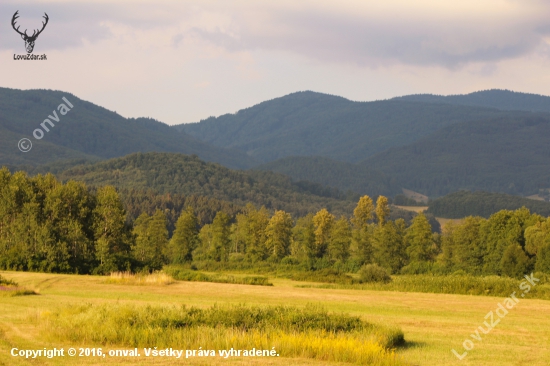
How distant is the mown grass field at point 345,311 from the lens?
24.3 meters

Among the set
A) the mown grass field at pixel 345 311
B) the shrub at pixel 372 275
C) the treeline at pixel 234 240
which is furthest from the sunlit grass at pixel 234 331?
the shrub at pixel 372 275

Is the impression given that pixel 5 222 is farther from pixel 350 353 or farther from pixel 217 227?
pixel 350 353

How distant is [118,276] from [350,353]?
33727mm

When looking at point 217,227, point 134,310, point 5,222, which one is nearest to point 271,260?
point 217,227

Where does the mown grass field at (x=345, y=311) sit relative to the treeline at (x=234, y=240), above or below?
below

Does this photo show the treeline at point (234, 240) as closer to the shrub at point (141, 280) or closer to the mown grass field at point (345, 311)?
the shrub at point (141, 280)

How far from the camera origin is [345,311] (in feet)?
122

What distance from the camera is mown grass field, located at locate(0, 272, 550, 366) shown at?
24.3 m

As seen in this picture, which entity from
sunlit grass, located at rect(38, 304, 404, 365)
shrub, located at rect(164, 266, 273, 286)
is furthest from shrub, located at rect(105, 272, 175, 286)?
sunlit grass, located at rect(38, 304, 404, 365)

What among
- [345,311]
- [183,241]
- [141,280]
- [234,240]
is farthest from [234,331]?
[234,240]

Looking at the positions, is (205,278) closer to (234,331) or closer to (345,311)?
(345,311)

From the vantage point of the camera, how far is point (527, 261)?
82.4m

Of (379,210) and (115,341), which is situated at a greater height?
(379,210)

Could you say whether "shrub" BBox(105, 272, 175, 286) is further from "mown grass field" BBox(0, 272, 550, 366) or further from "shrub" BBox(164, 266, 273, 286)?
"shrub" BBox(164, 266, 273, 286)
